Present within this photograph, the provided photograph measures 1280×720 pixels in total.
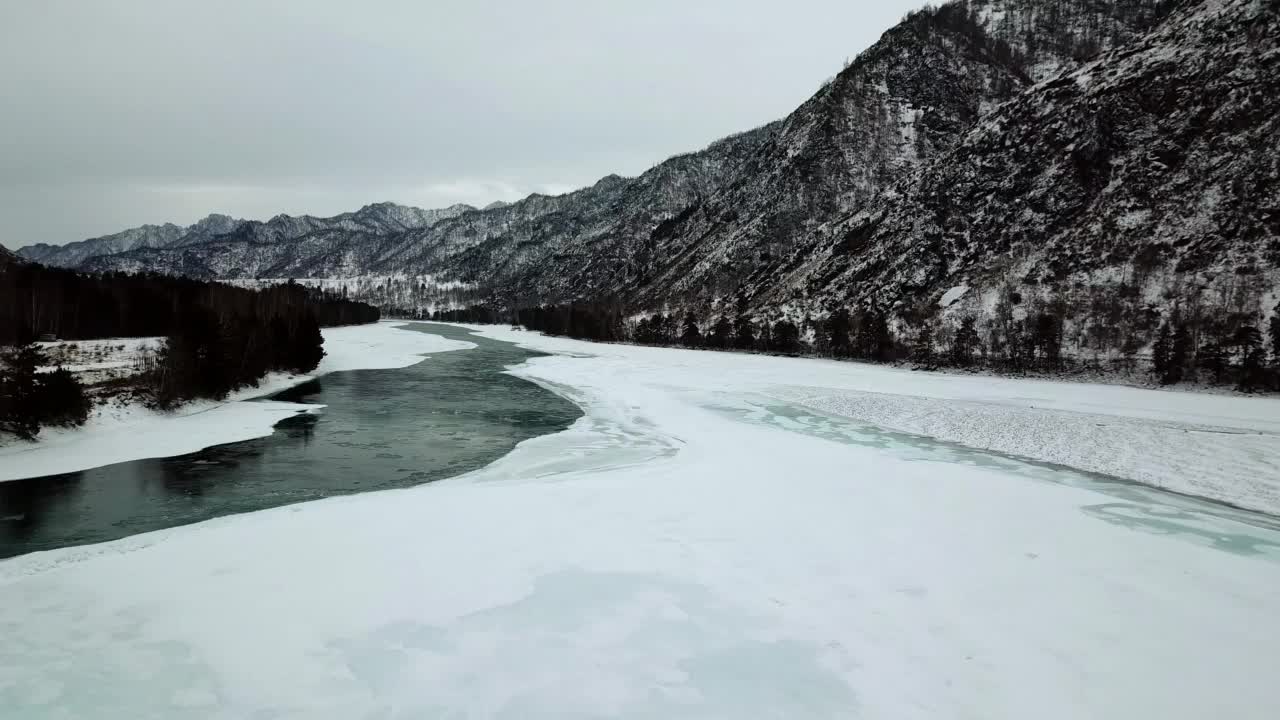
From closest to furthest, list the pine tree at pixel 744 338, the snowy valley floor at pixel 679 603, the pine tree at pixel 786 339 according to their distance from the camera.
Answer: the snowy valley floor at pixel 679 603, the pine tree at pixel 786 339, the pine tree at pixel 744 338

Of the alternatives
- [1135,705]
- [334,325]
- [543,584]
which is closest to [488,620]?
[543,584]

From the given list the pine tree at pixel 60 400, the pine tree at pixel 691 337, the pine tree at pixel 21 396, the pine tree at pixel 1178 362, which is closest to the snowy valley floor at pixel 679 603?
the pine tree at pixel 21 396

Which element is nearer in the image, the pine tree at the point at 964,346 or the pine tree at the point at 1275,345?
the pine tree at the point at 1275,345

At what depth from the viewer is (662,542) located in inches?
464

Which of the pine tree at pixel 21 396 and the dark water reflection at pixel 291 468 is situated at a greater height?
the pine tree at pixel 21 396

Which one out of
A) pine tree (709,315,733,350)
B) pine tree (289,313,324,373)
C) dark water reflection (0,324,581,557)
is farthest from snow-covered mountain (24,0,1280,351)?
pine tree (289,313,324,373)

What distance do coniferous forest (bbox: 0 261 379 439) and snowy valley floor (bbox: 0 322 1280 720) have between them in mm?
15041

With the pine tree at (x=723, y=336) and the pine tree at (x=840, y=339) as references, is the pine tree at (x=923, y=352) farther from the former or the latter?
the pine tree at (x=723, y=336)

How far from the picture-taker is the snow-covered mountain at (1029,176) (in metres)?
72.4

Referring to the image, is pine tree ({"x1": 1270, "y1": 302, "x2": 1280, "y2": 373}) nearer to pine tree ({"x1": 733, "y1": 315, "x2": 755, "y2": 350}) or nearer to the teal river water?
the teal river water

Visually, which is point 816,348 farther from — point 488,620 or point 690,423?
point 488,620

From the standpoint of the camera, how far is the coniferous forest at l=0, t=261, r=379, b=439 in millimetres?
21891

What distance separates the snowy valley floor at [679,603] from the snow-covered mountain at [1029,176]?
206ft

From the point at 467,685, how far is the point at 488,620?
161 centimetres
